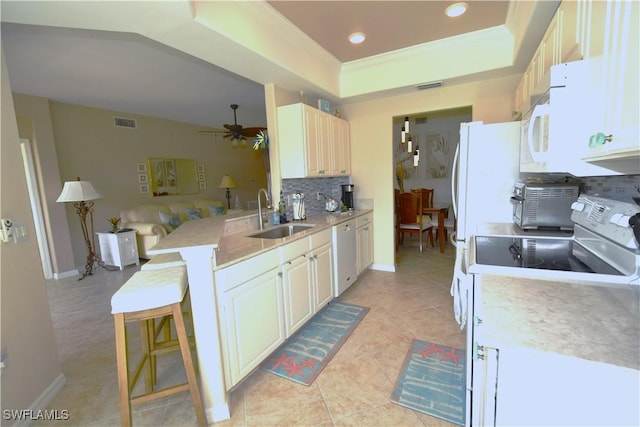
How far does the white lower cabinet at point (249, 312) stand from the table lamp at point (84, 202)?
354cm

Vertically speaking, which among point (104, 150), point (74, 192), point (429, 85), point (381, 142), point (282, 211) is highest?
point (429, 85)

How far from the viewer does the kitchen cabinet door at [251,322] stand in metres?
1.67

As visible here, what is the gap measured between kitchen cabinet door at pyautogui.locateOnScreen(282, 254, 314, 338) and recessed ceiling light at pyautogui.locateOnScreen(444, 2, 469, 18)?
7.54 ft

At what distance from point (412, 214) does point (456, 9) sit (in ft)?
10.2

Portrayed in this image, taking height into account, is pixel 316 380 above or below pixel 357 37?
below

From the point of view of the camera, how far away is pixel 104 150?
16.0 ft

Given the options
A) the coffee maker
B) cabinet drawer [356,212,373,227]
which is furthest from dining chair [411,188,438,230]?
the coffee maker

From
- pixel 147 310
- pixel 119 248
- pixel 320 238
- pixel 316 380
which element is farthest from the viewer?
pixel 119 248

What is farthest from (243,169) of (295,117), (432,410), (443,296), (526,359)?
(526,359)

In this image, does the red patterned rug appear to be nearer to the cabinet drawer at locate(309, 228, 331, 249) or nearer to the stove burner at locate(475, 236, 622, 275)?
the cabinet drawer at locate(309, 228, 331, 249)

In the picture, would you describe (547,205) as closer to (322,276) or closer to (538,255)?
(538,255)

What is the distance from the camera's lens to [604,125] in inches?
34.6

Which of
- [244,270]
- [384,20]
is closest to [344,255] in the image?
[244,270]

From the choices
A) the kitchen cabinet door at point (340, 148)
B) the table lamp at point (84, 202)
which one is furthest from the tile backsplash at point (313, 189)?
the table lamp at point (84, 202)
